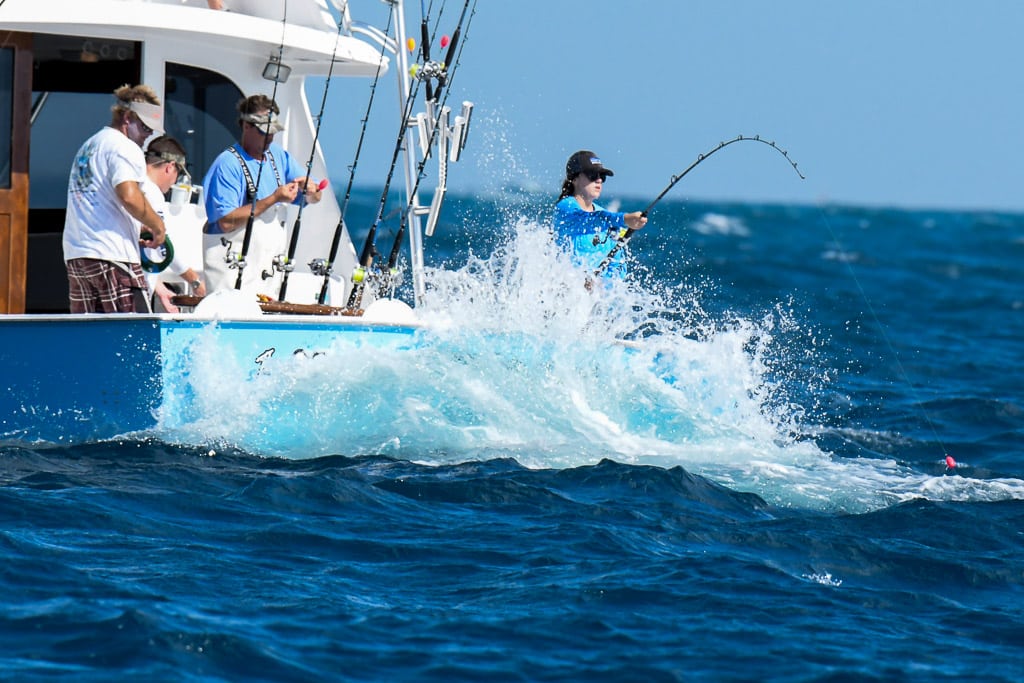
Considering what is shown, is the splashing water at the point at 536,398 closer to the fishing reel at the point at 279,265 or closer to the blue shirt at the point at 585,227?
the blue shirt at the point at 585,227

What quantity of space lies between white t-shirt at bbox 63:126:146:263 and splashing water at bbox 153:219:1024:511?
2.57 ft

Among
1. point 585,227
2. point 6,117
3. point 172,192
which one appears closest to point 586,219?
point 585,227

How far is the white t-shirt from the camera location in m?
7.49

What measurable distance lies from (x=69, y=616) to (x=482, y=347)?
137 inches

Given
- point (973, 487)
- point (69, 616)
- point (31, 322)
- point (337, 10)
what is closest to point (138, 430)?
point (31, 322)

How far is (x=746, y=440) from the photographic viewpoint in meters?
8.56

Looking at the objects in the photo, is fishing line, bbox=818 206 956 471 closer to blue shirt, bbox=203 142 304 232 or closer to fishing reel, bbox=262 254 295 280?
fishing reel, bbox=262 254 295 280

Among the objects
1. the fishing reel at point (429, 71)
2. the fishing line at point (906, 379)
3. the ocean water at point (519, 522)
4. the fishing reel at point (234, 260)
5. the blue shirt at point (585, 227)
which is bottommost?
the fishing line at point (906, 379)

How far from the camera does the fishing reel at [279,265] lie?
8312 millimetres

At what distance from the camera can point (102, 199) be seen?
759 cm

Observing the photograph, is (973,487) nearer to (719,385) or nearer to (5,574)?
(719,385)

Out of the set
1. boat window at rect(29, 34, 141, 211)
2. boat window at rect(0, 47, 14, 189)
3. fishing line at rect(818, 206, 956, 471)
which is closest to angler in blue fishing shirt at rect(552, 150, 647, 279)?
fishing line at rect(818, 206, 956, 471)

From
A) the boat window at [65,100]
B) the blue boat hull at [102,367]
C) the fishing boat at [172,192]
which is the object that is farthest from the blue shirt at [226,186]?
the blue boat hull at [102,367]

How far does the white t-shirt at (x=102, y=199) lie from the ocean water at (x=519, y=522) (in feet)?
2.92
